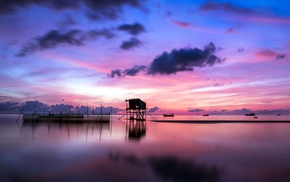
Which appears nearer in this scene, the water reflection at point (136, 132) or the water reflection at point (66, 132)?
the water reflection at point (136, 132)

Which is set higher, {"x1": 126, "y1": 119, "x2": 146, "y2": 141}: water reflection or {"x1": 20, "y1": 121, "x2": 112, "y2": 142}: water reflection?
{"x1": 20, "y1": 121, "x2": 112, "y2": 142}: water reflection

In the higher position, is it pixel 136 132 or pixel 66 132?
pixel 66 132

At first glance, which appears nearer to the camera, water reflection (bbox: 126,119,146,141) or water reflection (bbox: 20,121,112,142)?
water reflection (bbox: 126,119,146,141)

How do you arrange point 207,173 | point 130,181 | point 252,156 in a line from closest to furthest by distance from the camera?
1. point 130,181
2. point 207,173
3. point 252,156

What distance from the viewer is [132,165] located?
1702 cm

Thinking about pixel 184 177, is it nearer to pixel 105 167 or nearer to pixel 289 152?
pixel 105 167

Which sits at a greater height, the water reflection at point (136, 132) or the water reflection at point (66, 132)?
the water reflection at point (66, 132)

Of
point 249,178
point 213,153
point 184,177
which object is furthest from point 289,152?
point 184,177

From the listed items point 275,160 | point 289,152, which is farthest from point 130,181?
point 289,152

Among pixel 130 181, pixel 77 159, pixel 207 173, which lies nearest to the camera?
pixel 130 181

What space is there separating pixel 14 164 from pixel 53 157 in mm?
3154

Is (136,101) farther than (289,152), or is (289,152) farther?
(136,101)

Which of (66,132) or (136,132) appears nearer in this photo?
(66,132)

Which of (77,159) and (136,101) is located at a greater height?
(136,101)
